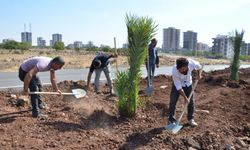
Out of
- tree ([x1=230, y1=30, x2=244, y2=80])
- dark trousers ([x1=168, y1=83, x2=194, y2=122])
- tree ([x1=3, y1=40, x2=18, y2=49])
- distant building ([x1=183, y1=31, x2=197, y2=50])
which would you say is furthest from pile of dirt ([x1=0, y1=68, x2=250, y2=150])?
distant building ([x1=183, y1=31, x2=197, y2=50])

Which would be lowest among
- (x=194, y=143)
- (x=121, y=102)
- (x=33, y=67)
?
(x=194, y=143)

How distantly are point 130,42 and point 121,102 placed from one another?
47.4 inches

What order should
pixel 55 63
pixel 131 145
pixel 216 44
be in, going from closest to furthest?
pixel 131 145 < pixel 55 63 < pixel 216 44

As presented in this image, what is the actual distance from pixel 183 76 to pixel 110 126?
1.64 metres

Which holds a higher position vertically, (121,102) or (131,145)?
(121,102)

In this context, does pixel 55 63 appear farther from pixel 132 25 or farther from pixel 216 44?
pixel 216 44

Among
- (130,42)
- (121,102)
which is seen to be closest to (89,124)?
(121,102)

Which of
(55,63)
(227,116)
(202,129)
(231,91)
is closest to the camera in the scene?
(55,63)

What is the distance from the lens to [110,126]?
7.07 metres

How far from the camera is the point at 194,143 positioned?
6547 millimetres

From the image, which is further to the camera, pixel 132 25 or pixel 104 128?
pixel 132 25

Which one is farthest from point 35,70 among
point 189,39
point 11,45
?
point 189,39

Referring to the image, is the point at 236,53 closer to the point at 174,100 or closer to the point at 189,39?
Answer: the point at 174,100

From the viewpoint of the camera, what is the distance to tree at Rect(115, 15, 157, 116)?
24.4 feet
